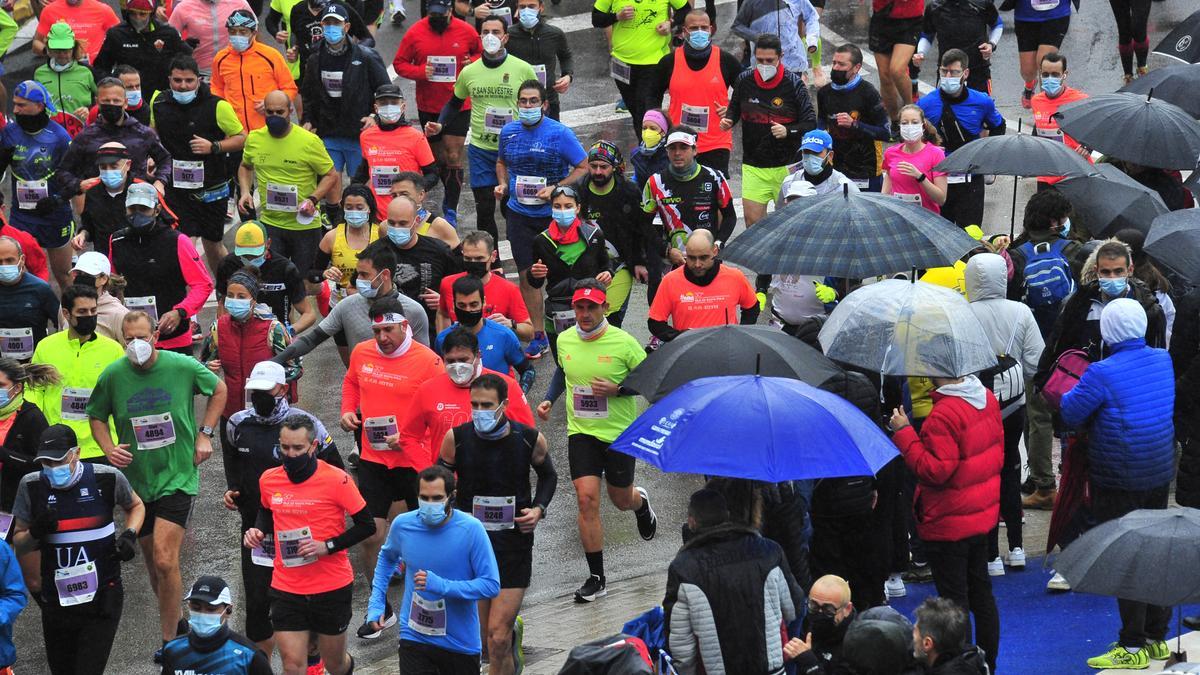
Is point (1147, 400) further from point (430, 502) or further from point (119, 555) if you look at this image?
point (119, 555)

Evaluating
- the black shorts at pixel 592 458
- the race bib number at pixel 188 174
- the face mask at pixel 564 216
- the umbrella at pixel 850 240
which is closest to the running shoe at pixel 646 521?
the black shorts at pixel 592 458

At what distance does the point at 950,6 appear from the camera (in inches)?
723

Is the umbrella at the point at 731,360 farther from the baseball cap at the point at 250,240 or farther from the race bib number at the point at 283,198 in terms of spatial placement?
the race bib number at the point at 283,198

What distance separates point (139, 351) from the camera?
11586mm

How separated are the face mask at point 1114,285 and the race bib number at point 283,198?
22.5 feet

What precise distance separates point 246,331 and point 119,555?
237 centimetres

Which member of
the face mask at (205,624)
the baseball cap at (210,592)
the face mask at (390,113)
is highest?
the face mask at (390,113)

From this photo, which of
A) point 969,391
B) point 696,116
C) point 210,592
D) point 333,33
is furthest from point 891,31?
point 210,592

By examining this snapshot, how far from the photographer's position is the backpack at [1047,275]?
12.4 metres

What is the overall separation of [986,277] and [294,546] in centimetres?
422

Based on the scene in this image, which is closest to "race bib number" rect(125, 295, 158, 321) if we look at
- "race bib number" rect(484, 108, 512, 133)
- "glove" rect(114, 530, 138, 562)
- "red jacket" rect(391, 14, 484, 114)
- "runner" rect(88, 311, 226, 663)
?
"runner" rect(88, 311, 226, 663)

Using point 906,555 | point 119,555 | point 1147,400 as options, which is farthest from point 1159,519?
point 119,555

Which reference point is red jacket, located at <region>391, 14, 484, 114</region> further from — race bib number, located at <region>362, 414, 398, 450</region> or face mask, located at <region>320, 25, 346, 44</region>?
race bib number, located at <region>362, 414, 398, 450</region>

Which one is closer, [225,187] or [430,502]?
[430,502]
